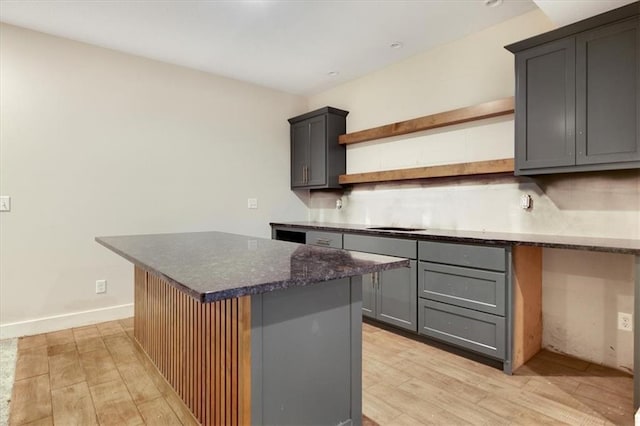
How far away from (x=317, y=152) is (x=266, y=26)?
163cm

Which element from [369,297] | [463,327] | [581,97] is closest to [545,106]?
[581,97]

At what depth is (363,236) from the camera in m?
3.17

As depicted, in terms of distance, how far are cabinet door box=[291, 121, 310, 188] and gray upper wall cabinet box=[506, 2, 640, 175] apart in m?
2.54

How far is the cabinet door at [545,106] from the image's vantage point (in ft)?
7.26

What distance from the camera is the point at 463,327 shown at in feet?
8.18

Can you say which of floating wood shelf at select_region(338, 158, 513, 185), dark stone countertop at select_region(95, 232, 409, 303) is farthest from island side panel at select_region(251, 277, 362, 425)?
floating wood shelf at select_region(338, 158, 513, 185)

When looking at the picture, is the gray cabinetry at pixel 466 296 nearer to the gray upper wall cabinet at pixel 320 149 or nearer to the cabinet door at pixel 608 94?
the cabinet door at pixel 608 94

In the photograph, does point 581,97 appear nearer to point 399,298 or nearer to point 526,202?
point 526,202

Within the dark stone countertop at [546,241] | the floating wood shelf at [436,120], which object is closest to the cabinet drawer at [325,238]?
the dark stone countertop at [546,241]

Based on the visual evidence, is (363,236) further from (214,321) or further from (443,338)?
(214,321)

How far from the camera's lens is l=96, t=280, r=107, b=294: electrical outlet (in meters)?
3.33

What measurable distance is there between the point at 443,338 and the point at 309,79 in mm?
3202

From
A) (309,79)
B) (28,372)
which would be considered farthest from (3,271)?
(309,79)

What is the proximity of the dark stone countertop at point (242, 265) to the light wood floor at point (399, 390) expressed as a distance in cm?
88
